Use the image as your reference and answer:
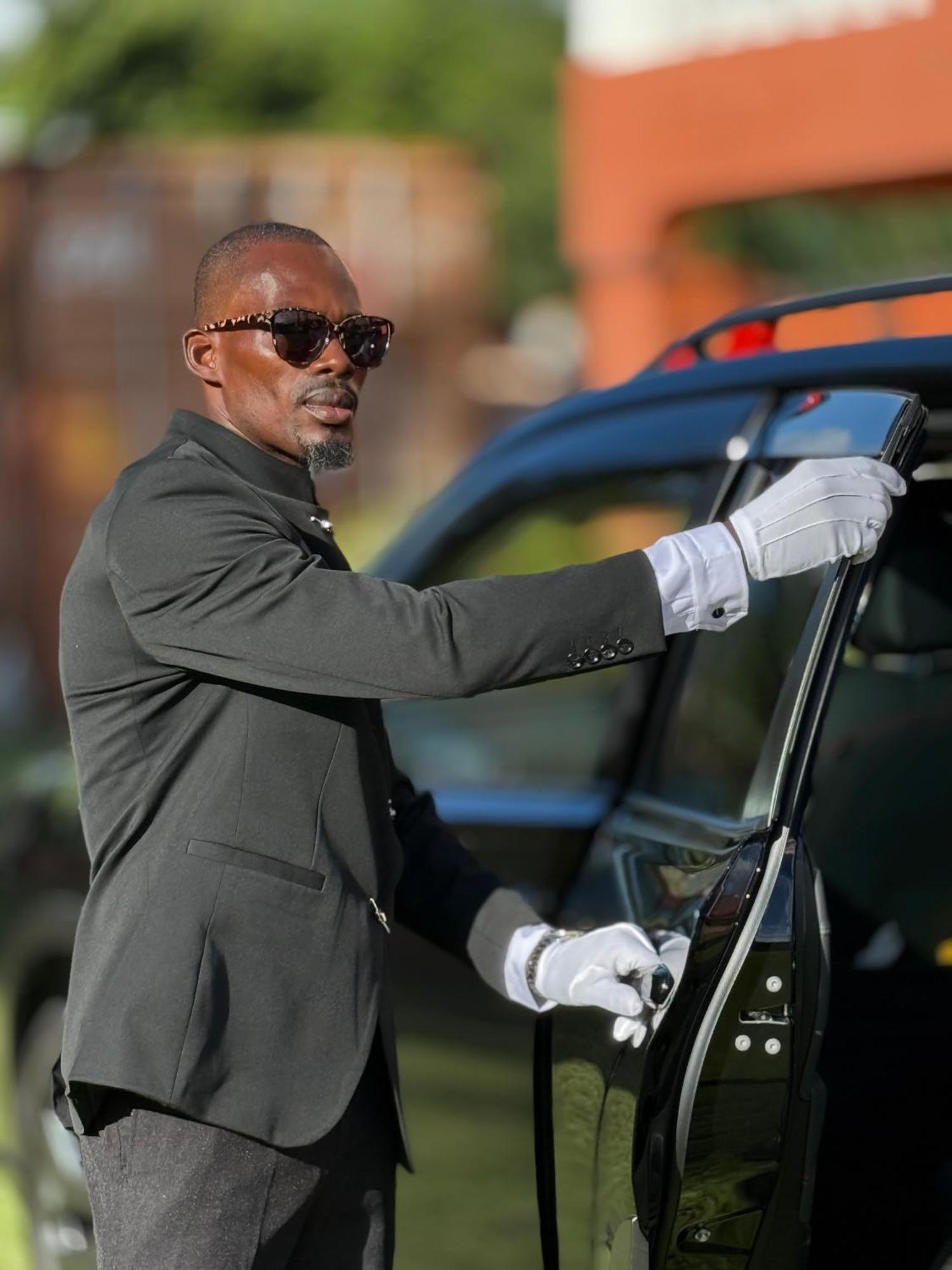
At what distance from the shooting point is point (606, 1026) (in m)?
2.49

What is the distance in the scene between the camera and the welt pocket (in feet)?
7.13

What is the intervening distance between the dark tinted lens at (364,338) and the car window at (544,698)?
52 centimetres

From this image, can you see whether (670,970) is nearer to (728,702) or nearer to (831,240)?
(728,702)

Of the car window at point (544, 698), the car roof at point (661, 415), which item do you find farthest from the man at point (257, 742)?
the car roof at point (661, 415)

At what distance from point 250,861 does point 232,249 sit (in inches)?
31.7

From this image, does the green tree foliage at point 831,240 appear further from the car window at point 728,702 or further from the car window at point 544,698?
the car window at point 728,702

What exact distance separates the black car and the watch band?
47mm

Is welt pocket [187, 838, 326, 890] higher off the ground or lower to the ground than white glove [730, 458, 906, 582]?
lower

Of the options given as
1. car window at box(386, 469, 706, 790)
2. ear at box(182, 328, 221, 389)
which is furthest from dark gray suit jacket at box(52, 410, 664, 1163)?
car window at box(386, 469, 706, 790)

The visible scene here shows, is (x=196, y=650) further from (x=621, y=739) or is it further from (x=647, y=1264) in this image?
(x=621, y=739)

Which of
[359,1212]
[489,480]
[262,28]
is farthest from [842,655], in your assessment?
[262,28]

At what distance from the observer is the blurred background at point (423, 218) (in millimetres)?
7676

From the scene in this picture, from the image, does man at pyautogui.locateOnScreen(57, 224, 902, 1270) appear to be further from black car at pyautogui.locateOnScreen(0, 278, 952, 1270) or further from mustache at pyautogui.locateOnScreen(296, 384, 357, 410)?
black car at pyautogui.locateOnScreen(0, 278, 952, 1270)

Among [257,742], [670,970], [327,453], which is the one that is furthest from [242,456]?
[670,970]
